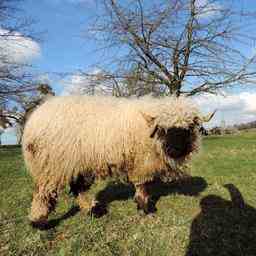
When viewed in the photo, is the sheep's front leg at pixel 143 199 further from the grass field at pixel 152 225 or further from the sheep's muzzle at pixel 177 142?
the sheep's muzzle at pixel 177 142

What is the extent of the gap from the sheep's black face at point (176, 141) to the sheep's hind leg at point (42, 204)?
1983 mm

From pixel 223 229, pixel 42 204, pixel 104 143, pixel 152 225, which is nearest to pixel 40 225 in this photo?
pixel 42 204

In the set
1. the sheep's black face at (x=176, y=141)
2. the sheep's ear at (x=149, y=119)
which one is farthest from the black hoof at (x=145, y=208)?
the sheep's ear at (x=149, y=119)

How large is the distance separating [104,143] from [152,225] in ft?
5.03

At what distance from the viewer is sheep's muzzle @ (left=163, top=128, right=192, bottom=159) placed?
5445 millimetres

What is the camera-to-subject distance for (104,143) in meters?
5.62

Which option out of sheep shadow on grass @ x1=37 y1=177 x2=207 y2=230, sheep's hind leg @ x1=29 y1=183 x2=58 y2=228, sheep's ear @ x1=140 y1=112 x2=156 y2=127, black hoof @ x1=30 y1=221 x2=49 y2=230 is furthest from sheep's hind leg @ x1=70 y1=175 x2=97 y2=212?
sheep's ear @ x1=140 y1=112 x2=156 y2=127

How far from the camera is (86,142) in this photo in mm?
5578

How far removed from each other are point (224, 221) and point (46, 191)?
2.89 m

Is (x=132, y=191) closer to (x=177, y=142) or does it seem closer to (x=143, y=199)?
(x=143, y=199)

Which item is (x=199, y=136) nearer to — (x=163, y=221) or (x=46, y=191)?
(x=163, y=221)

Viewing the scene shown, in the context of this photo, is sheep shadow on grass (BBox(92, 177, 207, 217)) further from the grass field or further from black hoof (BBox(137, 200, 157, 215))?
black hoof (BBox(137, 200, 157, 215))

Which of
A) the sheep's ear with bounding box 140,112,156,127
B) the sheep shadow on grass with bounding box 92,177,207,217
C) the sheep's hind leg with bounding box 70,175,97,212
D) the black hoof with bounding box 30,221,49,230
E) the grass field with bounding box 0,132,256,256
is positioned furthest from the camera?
the sheep shadow on grass with bounding box 92,177,207,217

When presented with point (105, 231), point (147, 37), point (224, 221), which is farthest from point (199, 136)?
point (147, 37)
